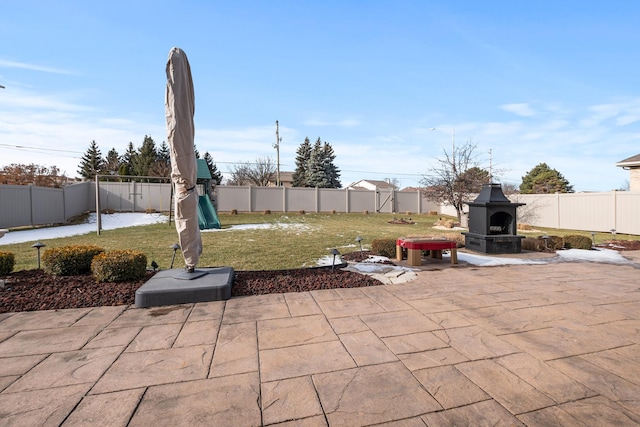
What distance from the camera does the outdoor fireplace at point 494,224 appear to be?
296 inches

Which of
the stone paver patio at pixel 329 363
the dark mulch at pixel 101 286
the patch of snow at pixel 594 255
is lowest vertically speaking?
the patch of snow at pixel 594 255

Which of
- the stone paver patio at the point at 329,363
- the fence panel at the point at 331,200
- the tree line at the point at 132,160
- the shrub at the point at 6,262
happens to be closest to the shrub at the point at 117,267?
the stone paver patio at the point at 329,363

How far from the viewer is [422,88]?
10.7 metres

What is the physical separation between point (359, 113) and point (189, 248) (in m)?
14.0

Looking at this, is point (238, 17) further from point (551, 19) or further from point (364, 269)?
point (551, 19)

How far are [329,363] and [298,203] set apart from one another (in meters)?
20.7

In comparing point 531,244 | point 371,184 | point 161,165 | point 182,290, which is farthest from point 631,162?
point 371,184

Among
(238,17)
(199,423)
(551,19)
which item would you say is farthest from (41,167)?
(551,19)

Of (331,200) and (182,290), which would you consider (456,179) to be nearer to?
(331,200)

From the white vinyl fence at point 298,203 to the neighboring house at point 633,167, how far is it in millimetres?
4777

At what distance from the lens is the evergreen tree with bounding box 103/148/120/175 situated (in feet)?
127

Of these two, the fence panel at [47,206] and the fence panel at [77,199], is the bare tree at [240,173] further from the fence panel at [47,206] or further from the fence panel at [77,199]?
the fence panel at [47,206]

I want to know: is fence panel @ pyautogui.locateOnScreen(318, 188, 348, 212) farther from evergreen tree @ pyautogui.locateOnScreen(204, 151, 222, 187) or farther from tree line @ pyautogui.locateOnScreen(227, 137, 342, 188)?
evergreen tree @ pyautogui.locateOnScreen(204, 151, 222, 187)

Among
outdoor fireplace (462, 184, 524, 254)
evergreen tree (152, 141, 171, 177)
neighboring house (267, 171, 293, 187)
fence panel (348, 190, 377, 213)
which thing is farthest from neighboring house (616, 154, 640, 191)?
neighboring house (267, 171, 293, 187)
